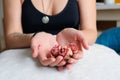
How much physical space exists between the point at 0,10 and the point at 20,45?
1456 millimetres

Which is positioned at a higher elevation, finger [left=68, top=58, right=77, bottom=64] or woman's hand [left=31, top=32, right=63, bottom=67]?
woman's hand [left=31, top=32, right=63, bottom=67]

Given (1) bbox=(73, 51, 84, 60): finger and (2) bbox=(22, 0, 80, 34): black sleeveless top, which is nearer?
(1) bbox=(73, 51, 84, 60): finger

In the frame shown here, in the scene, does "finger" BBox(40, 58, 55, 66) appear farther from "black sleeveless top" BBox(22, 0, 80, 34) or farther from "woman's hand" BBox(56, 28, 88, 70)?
"black sleeveless top" BBox(22, 0, 80, 34)

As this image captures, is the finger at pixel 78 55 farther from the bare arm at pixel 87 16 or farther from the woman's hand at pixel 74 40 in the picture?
the bare arm at pixel 87 16

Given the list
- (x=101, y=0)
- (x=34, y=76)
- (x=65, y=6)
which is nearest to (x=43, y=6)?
(x=65, y=6)

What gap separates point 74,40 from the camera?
0.65 metres

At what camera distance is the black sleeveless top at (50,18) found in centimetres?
90

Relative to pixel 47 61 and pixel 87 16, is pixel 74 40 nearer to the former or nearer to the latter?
pixel 47 61

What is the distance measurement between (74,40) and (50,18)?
26 centimetres

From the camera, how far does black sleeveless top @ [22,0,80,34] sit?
35.4 inches

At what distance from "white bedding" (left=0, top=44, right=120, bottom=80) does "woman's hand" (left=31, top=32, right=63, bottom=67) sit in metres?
0.02

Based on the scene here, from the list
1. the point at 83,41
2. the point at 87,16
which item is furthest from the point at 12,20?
the point at 83,41

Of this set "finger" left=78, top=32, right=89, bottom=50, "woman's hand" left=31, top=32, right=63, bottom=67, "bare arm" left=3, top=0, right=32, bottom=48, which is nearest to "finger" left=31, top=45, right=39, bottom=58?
"woman's hand" left=31, top=32, right=63, bottom=67

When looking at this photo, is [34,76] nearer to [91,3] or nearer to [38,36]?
[38,36]
